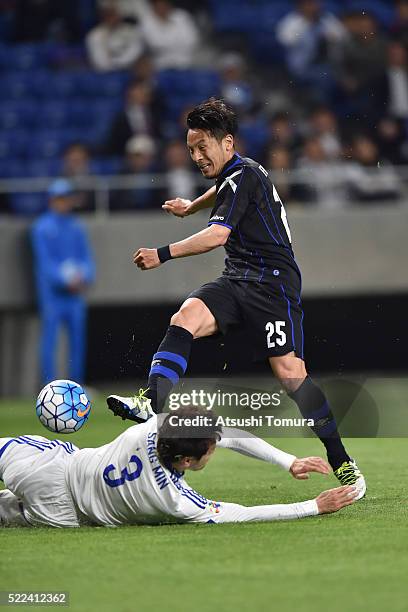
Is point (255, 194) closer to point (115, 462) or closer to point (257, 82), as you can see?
point (115, 462)

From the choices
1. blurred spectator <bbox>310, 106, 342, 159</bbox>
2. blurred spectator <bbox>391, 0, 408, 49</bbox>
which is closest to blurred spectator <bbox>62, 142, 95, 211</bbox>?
blurred spectator <bbox>310, 106, 342, 159</bbox>

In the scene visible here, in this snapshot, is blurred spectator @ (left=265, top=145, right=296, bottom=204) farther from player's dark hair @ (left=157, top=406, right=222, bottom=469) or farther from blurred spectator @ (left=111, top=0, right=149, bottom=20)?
player's dark hair @ (left=157, top=406, right=222, bottom=469)

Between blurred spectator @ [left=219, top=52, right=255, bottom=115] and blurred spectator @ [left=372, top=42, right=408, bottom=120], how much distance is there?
1.50 m

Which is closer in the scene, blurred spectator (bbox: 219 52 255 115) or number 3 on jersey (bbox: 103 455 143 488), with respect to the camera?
number 3 on jersey (bbox: 103 455 143 488)

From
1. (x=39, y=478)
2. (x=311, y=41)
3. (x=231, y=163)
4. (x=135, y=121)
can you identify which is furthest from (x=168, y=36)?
(x=39, y=478)

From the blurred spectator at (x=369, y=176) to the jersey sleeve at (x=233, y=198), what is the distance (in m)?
6.40

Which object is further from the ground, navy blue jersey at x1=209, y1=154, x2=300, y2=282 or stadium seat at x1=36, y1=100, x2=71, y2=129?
stadium seat at x1=36, y1=100, x2=71, y2=129

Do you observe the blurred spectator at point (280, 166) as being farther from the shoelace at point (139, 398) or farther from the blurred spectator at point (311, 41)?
the shoelace at point (139, 398)

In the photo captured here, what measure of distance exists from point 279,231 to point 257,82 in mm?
9415

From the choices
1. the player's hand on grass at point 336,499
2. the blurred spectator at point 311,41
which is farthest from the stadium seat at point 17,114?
the player's hand on grass at point 336,499

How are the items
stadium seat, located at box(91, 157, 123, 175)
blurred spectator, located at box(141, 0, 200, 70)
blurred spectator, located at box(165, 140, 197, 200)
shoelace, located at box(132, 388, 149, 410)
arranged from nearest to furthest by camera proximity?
shoelace, located at box(132, 388, 149, 410) → blurred spectator, located at box(165, 140, 197, 200) → stadium seat, located at box(91, 157, 123, 175) → blurred spectator, located at box(141, 0, 200, 70)

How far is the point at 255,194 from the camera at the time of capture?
20.9 ft

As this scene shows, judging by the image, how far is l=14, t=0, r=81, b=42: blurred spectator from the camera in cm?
1608

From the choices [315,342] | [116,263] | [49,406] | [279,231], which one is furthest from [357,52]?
[49,406]
